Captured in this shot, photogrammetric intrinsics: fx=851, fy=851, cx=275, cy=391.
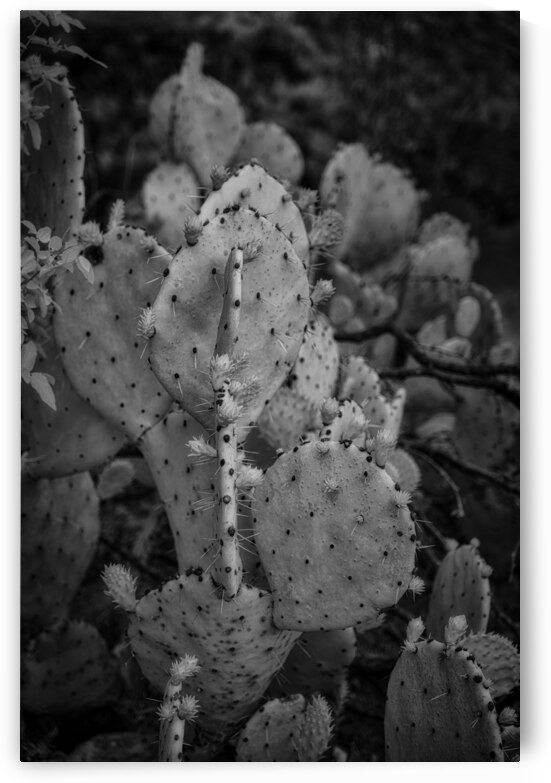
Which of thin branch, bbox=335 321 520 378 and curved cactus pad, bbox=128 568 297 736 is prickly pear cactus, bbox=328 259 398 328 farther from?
curved cactus pad, bbox=128 568 297 736

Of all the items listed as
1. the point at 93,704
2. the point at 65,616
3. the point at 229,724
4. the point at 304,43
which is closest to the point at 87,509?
the point at 65,616

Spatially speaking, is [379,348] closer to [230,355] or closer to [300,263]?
[300,263]

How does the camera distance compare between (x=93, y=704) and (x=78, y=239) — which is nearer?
(x=78, y=239)

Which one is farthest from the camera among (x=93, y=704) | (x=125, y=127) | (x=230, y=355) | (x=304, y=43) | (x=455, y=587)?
(x=125, y=127)

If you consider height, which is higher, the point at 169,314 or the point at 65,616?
the point at 169,314

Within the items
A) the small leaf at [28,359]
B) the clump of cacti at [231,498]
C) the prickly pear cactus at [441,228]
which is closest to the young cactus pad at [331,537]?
the clump of cacti at [231,498]

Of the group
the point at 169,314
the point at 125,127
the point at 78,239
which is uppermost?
the point at 125,127

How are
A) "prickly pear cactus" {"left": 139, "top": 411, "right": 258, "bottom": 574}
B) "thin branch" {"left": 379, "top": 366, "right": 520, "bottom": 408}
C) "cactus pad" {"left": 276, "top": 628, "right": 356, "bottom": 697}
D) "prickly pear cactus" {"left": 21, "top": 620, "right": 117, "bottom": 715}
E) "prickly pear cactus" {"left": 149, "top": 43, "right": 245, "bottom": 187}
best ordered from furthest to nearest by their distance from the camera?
"prickly pear cactus" {"left": 149, "top": 43, "right": 245, "bottom": 187}, "thin branch" {"left": 379, "top": 366, "right": 520, "bottom": 408}, "prickly pear cactus" {"left": 21, "top": 620, "right": 117, "bottom": 715}, "cactus pad" {"left": 276, "top": 628, "right": 356, "bottom": 697}, "prickly pear cactus" {"left": 139, "top": 411, "right": 258, "bottom": 574}

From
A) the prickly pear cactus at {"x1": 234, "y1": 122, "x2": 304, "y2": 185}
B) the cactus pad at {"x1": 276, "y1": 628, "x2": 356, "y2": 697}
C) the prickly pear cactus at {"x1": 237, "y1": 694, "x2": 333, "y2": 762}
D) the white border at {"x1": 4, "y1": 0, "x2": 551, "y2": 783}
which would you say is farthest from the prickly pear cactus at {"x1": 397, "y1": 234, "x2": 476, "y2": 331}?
the prickly pear cactus at {"x1": 237, "y1": 694, "x2": 333, "y2": 762}

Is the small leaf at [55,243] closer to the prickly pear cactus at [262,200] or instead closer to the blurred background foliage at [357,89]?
the prickly pear cactus at [262,200]
